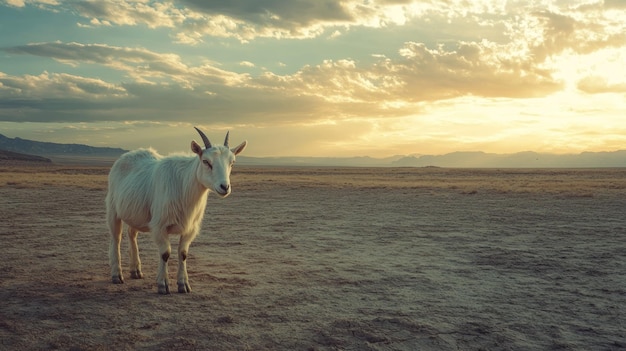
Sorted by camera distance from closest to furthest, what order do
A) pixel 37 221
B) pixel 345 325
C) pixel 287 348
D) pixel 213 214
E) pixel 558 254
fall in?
pixel 287 348 < pixel 345 325 < pixel 558 254 < pixel 37 221 < pixel 213 214

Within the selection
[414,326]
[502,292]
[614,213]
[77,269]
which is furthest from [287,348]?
[614,213]

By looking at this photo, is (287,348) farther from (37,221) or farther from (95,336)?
(37,221)

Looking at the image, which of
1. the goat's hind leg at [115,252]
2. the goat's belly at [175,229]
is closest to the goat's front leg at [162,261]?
the goat's belly at [175,229]

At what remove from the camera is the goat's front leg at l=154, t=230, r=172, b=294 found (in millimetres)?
7684

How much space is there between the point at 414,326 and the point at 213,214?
14.5m

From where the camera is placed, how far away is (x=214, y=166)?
7.36m

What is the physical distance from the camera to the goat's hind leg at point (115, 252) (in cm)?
841

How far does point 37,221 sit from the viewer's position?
16.5m

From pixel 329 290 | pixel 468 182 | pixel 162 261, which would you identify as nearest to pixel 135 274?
pixel 162 261

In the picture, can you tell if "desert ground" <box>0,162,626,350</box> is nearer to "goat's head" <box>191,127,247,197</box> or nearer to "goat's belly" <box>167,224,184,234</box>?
"goat's belly" <box>167,224,184,234</box>

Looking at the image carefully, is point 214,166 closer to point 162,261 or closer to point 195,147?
point 195,147

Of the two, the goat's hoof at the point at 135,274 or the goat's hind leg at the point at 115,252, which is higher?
the goat's hind leg at the point at 115,252

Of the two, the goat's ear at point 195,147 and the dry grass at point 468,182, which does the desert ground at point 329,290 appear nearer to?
the goat's ear at point 195,147

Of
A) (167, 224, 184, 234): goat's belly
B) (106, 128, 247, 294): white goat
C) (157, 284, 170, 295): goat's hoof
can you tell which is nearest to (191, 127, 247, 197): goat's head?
(106, 128, 247, 294): white goat
